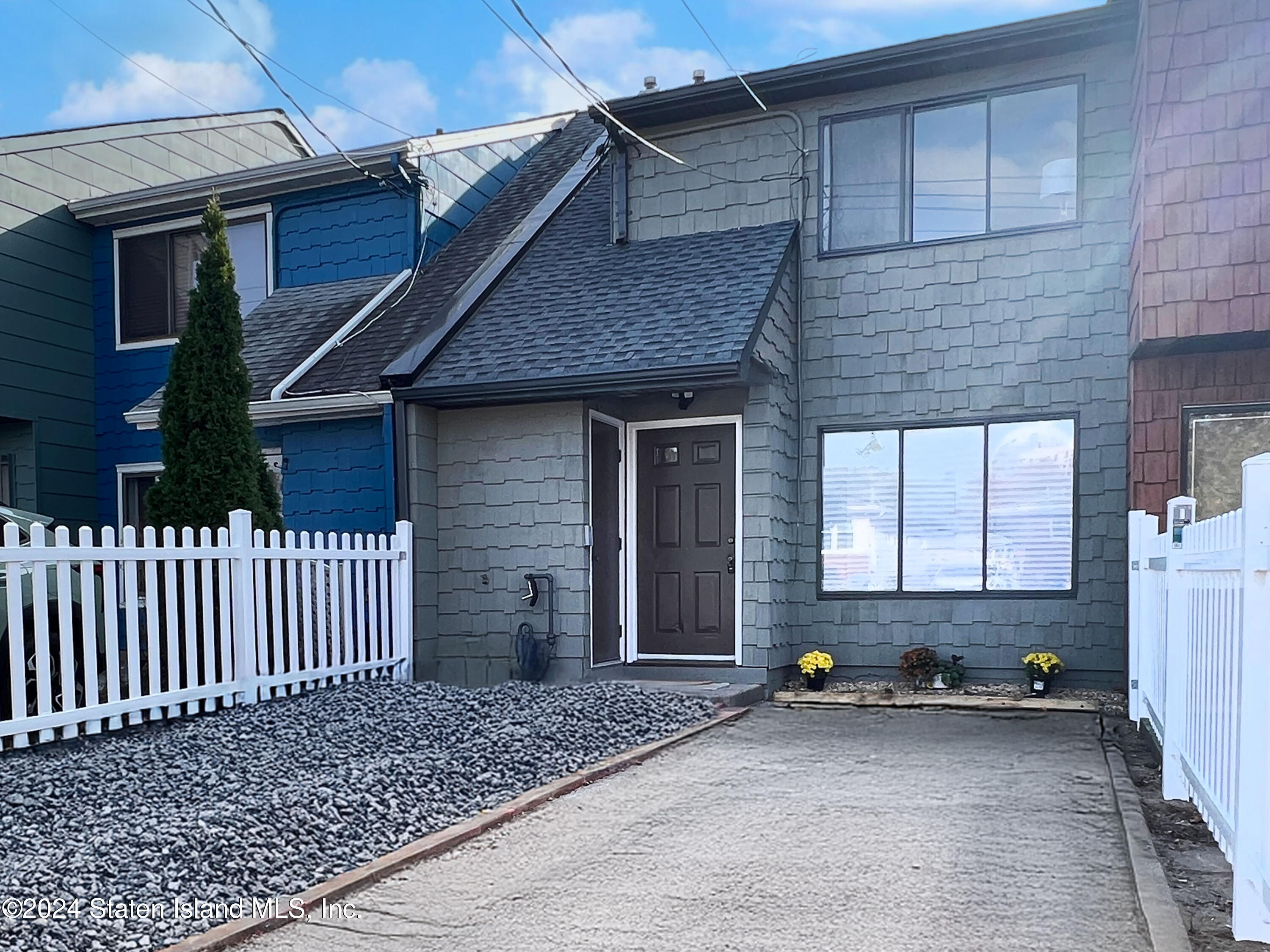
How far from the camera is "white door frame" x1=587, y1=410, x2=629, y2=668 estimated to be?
8.28 meters

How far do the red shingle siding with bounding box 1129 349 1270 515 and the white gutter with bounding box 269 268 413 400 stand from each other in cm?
671

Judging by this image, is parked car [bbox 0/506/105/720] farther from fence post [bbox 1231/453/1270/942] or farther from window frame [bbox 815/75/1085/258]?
window frame [bbox 815/75/1085/258]

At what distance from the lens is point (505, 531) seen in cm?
854

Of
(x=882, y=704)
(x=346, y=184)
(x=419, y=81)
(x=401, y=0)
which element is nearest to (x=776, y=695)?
(x=882, y=704)

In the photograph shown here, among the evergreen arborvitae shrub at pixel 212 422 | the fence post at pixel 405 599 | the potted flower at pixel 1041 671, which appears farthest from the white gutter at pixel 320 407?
the potted flower at pixel 1041 671

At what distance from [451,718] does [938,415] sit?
4.59 meters

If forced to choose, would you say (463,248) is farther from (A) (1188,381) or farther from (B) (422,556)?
(A) (1188,381)

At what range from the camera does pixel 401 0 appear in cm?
1011

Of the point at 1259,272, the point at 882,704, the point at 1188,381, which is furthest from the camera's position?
the point at 882,704

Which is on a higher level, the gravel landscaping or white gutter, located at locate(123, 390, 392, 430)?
white gutter, located at locate(123, 390, 392, 430)

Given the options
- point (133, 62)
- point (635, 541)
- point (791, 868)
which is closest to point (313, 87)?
point (133, 62)

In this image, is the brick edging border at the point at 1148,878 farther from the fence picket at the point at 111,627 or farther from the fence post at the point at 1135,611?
the fence picket at the point at 111,627

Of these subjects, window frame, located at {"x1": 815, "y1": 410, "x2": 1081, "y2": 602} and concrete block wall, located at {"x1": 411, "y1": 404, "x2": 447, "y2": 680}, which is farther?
concrete block wall, located at {"x1": 411, "y1": 404, "x2": 447, "y2": 680}

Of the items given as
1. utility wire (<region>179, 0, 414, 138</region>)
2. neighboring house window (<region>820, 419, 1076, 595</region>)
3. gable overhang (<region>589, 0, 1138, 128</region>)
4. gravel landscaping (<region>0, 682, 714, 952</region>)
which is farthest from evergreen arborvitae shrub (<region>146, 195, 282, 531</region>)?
neighboring house window (<region>820, 419, 1076, 595</region>)
